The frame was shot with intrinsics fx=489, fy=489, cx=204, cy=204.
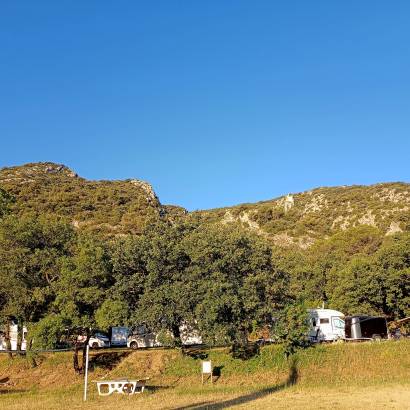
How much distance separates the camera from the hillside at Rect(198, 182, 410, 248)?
10212cm

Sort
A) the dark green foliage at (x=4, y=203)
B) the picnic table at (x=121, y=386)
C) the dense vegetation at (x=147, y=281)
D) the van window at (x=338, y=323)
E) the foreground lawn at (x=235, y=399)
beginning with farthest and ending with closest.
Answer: the van window at (x=338, y=323), the dark green foliage at (x=4, y=203), the dense vegetation at (x=147, y=281), the picnic table at (x=121, y=386), the foreground lawn at (x=235, y=399)

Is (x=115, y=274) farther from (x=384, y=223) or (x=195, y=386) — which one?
(x=384, y=223)

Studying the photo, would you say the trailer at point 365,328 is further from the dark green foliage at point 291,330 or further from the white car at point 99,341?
the white car at point 99,341

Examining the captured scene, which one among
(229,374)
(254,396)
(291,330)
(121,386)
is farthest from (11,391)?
(291,330)

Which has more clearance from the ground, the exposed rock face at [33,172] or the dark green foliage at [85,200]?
the exposed rock face at [33,172]

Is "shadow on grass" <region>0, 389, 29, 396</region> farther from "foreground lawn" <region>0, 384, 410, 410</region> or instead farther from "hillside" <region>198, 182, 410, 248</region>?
"hillside" <region>198, 182, 410, 248</region>

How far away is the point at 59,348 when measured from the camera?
38.8 m

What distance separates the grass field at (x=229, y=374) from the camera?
26.2 metres

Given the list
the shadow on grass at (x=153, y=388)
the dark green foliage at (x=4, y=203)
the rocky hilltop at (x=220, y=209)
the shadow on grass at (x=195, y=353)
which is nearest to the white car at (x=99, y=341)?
the shadow on grass at (x=195, y=353)

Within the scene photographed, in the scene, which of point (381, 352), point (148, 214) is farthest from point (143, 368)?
point (148, 214)

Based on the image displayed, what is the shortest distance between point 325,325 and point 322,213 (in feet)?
258

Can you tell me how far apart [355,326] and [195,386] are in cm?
1968

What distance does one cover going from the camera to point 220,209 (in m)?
143

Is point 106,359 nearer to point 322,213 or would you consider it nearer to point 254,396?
point 254,396
